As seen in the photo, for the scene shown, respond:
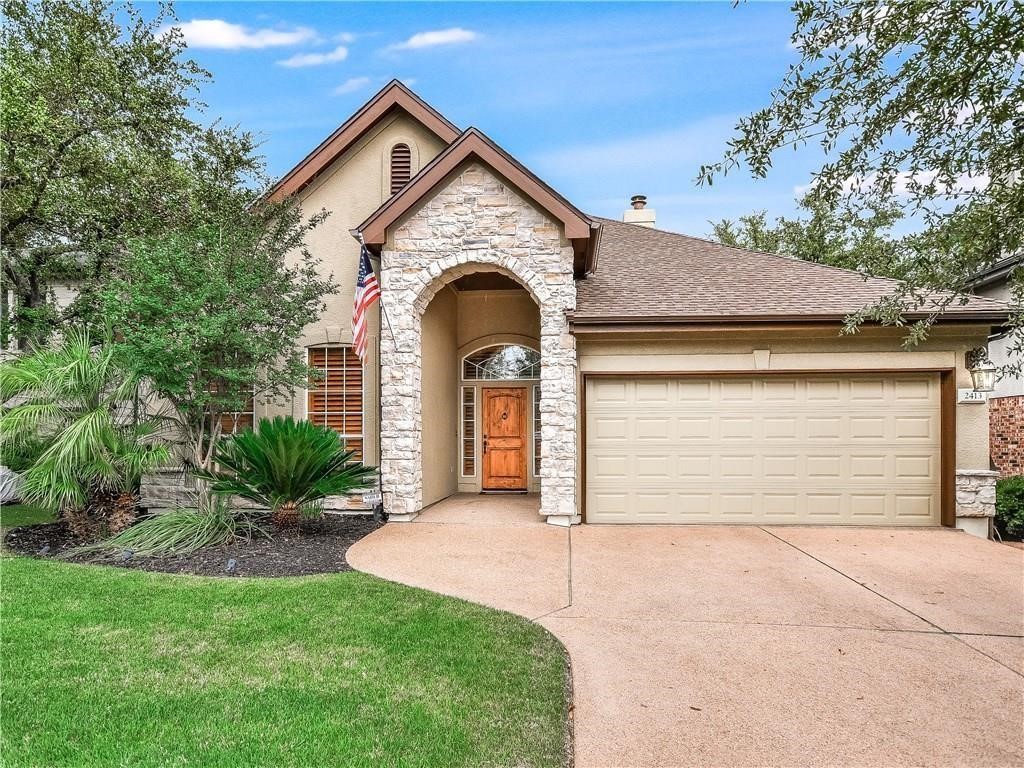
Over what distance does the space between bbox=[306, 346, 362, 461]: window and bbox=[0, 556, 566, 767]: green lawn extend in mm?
4718

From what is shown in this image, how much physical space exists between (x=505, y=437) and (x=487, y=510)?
88.3 inches

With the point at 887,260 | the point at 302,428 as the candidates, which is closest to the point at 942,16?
the point at 887,260

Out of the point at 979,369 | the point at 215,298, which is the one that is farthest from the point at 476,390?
the point at 979,369

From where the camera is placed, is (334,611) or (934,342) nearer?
(334,611)

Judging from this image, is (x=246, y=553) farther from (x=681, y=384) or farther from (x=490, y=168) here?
(x=681, y=384)

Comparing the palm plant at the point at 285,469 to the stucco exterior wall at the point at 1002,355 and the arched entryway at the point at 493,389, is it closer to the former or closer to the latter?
the arched entryway at the point at 493,389

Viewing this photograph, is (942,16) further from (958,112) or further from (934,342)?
(934,342)

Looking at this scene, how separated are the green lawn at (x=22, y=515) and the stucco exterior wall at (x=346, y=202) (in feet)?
11.3

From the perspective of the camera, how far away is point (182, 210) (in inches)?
339

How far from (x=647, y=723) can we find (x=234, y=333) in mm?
6517

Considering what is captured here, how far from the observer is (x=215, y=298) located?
713 cm

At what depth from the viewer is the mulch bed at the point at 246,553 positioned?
587 cm

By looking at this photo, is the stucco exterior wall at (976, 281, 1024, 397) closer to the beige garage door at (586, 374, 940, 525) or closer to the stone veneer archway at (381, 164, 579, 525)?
the beige garage door at (586, 374, 940, 525)

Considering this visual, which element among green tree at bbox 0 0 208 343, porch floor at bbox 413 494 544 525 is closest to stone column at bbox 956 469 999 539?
porch floor at bbox 413 494 544 525
